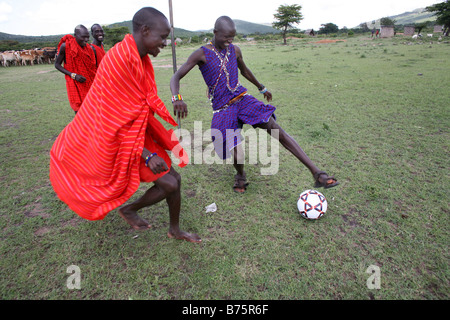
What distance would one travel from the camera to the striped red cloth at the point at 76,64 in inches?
173

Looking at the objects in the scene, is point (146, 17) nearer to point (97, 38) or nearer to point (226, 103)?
point (226, 103)

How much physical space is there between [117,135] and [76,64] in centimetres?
319

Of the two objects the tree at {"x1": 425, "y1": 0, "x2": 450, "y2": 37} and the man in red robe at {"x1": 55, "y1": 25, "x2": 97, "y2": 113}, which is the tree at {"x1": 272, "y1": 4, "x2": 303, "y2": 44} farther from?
the man in red robe at {"x1": 55, "y1": 25, "x2": 97, "y2": 113}

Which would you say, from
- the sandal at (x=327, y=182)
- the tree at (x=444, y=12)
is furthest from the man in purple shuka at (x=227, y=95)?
the tree at (x=444, y=12)

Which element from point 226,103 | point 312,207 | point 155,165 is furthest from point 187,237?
point 226,103

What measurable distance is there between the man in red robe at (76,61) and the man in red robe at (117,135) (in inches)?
99.6

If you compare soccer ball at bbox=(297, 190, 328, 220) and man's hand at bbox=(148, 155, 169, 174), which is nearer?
man's hand at bbox=(148, 155, 169, 174)

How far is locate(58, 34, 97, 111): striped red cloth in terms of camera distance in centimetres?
439

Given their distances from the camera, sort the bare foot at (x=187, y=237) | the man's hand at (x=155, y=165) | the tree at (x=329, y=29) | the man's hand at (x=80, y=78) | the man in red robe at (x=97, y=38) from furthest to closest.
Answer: the tree at (x=329, y=29) → the man in red robe at (x=97, y=38) → the man's hand at (x=80, y=78) → the bare foot at (x=187, y=237) → the man's hand at (x=155, y=165)

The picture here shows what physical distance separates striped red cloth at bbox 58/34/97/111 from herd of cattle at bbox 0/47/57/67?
2344cm

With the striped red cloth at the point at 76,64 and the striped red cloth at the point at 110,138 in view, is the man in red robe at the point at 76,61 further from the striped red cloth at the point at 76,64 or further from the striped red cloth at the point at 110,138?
the striped red cloth at the point at 110,138

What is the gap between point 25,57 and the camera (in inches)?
882

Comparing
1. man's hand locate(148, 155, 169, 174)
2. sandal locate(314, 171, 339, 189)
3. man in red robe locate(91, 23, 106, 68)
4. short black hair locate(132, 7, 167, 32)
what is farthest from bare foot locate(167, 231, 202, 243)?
man in red robe locate(91, 23, 106, 68)
